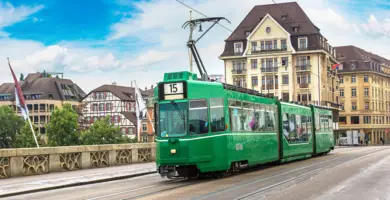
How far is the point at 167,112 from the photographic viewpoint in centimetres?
1909

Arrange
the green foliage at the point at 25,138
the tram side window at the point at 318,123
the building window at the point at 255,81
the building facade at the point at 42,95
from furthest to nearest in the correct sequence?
the building facade at the point at 42,95 → the green foliage at the point at 25,138 → the building window at the point at 255,81 → the tram side window at the point at 318,123

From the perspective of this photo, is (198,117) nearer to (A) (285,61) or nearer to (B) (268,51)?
(A) (285,61)

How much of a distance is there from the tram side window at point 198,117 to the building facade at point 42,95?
388ft

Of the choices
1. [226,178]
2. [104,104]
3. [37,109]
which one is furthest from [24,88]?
[226,178]

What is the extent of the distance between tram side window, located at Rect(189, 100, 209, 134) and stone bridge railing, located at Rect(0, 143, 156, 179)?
7.01 m

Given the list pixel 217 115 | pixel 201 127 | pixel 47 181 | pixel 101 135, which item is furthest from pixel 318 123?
pixel 101 135

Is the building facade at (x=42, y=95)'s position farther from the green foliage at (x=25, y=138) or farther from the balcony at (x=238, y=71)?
the balcony at (x=238, y=71)

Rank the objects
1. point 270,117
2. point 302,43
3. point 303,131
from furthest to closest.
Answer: point 302,43 < point 303,131 < point 270,117

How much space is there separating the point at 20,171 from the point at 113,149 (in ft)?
22.7

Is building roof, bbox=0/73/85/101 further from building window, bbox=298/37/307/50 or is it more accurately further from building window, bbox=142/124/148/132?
building window, bbox=298/37/307/50

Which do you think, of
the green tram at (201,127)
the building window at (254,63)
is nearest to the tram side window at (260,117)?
the green tram at (201,127)

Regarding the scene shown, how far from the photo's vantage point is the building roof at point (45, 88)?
14375 centimetres

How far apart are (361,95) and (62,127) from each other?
54.9 meters

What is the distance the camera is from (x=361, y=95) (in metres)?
Result: 118
